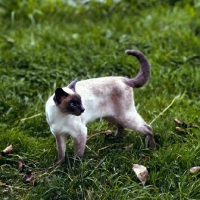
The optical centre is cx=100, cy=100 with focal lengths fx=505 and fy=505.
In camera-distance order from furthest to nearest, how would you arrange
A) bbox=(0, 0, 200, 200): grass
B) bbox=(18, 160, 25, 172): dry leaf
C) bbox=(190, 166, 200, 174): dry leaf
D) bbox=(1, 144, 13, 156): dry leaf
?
bbox=(1, 144, 13, 156): dry leaf → bbox=(18, 160, 25, 172): dry leaf → bbox=(190, 166, 200, 174): dry leaf → bbox=(0, 0, 200, 200): grass

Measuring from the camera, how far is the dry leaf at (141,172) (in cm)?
385

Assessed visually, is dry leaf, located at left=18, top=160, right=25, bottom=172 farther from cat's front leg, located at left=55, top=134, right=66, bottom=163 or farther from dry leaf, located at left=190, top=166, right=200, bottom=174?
dry leaf, located at left=190, top=166, right=200, bottom=174

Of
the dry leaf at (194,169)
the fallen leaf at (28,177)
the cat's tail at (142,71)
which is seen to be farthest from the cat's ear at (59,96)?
the dry leaf at (194,169)

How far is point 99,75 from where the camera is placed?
565 centimetres

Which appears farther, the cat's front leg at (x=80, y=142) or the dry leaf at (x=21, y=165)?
the dry leaf at (x=21, y=165)

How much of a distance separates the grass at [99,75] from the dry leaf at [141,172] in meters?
0.05

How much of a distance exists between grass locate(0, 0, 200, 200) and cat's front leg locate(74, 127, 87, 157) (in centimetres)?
9

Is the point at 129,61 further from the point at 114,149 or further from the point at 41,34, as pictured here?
the point at 114,149

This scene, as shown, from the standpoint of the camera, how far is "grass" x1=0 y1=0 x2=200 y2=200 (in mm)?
3836

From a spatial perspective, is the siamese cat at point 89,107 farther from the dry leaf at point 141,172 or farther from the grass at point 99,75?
the dry leaf at point 141,172

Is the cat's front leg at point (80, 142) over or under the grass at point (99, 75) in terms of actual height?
over

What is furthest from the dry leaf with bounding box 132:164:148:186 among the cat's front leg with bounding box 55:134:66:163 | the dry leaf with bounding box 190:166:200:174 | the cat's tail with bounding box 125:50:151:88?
the cat's tail with bounding box 125:50:151:88

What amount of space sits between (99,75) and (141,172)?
198cm

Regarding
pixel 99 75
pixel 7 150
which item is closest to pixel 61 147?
pixel 7 150
